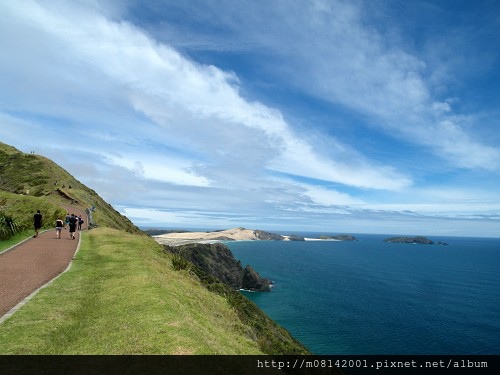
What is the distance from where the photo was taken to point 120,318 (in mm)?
13844

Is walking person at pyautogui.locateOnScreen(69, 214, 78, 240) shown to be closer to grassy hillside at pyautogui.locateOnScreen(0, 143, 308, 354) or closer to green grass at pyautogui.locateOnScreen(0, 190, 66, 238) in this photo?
grassy hillside at pyautogui.locateOnScreen(0, 143, 308, 354)

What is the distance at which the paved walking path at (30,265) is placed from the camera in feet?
54.5

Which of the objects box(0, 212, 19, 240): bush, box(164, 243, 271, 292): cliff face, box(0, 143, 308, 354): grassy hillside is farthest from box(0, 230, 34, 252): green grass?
box(164, 243, 271, 292): cliff face

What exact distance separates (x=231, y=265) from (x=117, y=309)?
328 ft

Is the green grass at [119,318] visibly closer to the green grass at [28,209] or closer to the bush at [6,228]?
the bush at [6,228]

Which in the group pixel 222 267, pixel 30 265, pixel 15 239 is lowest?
pixel 222 267

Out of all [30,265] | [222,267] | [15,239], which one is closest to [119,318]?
[30,265]

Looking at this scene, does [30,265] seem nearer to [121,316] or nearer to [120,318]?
[121,316]

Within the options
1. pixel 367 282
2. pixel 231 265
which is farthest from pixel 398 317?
pixel 231 265

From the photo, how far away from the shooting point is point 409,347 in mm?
59500

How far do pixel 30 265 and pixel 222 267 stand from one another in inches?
3468

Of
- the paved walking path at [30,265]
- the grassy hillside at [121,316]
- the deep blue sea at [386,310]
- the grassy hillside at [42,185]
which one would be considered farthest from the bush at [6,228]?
the deep blue sea at [386,310]

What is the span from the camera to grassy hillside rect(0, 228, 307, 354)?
37.6ft

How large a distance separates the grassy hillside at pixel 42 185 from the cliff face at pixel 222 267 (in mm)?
23412
